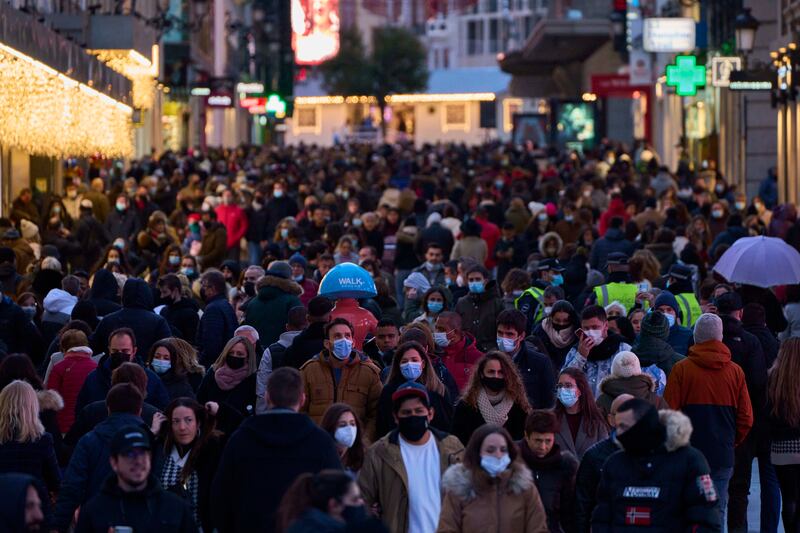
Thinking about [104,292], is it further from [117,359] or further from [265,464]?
[265,464]

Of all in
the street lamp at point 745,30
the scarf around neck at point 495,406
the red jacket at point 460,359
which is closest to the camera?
the scarf around neck at point 495,406

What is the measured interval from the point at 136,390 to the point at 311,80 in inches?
4378

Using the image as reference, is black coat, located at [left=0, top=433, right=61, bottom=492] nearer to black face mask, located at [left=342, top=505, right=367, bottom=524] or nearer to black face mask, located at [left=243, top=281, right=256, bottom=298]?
black face mask, located at [left=342, top=505, right=367, bottom=524]

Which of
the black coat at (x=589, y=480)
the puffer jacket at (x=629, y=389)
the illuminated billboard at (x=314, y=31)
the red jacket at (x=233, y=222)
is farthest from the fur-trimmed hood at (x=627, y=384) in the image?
the illuminated billboard at (x=314, y=31)

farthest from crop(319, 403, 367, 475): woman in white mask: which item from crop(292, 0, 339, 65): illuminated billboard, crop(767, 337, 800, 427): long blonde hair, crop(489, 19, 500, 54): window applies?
crop(489, 19, 500, 54): window

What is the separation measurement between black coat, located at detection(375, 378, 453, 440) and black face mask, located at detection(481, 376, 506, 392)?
1.14 ft

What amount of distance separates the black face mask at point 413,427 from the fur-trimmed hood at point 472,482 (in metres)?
0.71

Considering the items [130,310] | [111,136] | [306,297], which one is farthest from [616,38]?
[130,310]

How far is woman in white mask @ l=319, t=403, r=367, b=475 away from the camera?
8.61 meters

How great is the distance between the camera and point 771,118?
37156 millimetres

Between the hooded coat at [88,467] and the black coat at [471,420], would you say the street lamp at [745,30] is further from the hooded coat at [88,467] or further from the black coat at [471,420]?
the hooded coat at [88,467]

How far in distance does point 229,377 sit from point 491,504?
3357 millimetres

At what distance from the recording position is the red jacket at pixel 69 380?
1128cm

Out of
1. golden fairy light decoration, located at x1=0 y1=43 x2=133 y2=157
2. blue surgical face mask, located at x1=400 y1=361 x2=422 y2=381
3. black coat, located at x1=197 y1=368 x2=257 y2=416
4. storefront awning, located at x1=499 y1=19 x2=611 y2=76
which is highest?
storefront awning, located at x1=499 y1=19 x2=611 y2=76
